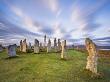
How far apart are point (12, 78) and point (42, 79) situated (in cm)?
406

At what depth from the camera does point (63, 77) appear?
75.9 feet

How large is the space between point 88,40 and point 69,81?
29.0 ft

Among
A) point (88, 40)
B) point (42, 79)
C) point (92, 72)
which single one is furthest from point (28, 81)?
point (88, 40)

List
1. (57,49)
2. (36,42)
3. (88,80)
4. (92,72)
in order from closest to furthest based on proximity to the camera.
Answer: (88,80)
(92,72)
(36,42)
(57,49)

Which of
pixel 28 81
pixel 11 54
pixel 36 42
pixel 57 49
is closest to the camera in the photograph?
pixel 28 81

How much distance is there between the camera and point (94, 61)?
87.4 feet

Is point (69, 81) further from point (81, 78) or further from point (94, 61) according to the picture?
point (94, 61)

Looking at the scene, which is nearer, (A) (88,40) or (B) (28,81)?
(B) (28,81)

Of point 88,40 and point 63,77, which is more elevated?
point 88,40

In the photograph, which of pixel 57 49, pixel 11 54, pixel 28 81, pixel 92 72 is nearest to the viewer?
pixel 28 81

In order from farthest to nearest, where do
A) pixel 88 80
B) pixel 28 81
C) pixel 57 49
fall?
A: pixel 57 49 → pixel 88 80 → pixel 28 81

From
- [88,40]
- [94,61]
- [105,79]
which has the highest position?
[88,40]

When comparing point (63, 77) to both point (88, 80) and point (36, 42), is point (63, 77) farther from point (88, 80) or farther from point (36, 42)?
point (36, 42)

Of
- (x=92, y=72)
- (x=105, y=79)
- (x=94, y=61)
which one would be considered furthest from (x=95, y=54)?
(x=105, y=79)
